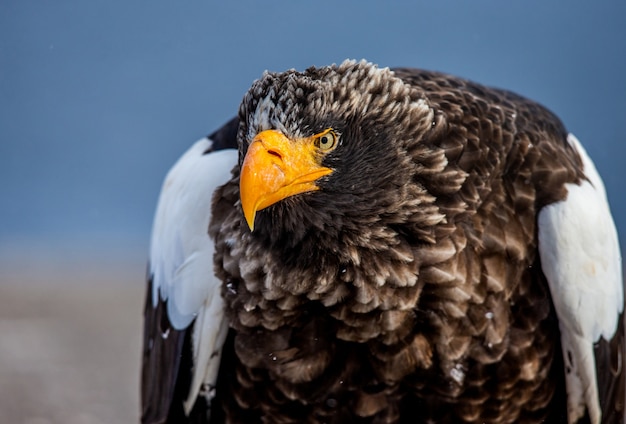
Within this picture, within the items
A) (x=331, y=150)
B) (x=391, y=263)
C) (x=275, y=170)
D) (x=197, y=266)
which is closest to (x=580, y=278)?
(x=391, y=263)

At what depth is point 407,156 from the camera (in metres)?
2.82

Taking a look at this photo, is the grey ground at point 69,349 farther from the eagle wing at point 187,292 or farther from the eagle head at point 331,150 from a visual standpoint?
the eagle head at point 331,150

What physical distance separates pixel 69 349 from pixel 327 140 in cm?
557

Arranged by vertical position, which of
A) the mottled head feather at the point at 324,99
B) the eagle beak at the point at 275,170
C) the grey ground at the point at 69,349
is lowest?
the grey ground at the point at 69,349

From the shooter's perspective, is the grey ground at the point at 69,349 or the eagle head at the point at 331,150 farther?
the grey ground at the point at 69,349

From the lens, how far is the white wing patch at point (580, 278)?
302cm

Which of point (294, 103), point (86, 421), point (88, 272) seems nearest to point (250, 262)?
point (294, 103)

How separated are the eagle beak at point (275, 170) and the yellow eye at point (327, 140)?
0.02 metres

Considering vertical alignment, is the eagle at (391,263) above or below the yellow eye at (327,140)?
below

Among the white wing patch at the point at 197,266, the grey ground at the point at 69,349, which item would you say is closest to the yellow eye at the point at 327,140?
the white wing patch at the point at 197,266

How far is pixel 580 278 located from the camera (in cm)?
305

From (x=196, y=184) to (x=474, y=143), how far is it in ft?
3.41

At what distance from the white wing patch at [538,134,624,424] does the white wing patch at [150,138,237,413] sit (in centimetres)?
114

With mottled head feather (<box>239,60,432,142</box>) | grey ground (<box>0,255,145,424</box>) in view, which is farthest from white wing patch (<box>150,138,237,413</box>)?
grey ground (<box>0,255,145,424</box>)
